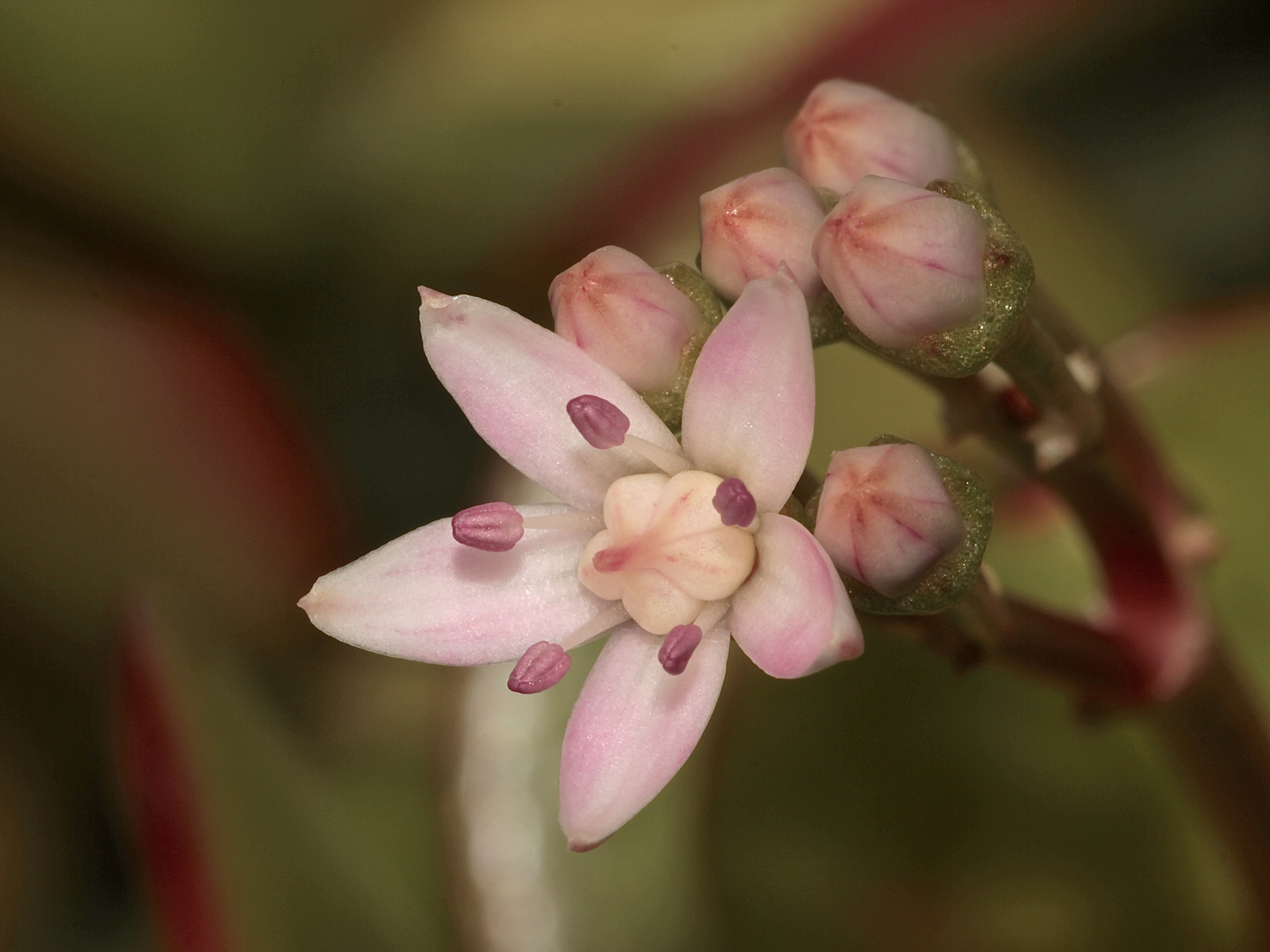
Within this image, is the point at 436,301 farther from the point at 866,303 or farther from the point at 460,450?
the point at 460,450

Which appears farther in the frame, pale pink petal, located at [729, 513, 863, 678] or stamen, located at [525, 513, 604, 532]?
stamen, located at [525, 513, 604, 532]

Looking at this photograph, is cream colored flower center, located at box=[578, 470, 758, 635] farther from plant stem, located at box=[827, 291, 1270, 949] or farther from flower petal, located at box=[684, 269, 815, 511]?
plant stem, located at box=[827, 291, 1270, 949]

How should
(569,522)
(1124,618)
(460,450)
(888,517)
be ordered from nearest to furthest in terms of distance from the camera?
(888,517)
(569,522)
(1124,618)
(460,450)

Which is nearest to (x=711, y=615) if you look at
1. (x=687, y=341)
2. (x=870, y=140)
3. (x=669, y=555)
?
(x=669, y=555)

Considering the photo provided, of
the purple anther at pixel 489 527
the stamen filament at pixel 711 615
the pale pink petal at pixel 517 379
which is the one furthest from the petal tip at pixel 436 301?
the stamen filament at pixel 711 615

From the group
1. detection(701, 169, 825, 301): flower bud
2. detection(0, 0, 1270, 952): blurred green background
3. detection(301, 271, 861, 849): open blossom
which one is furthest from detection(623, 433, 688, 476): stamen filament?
detection(0, 0, 1270, 952): blurred green background

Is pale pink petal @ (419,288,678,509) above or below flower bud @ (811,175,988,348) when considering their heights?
above
